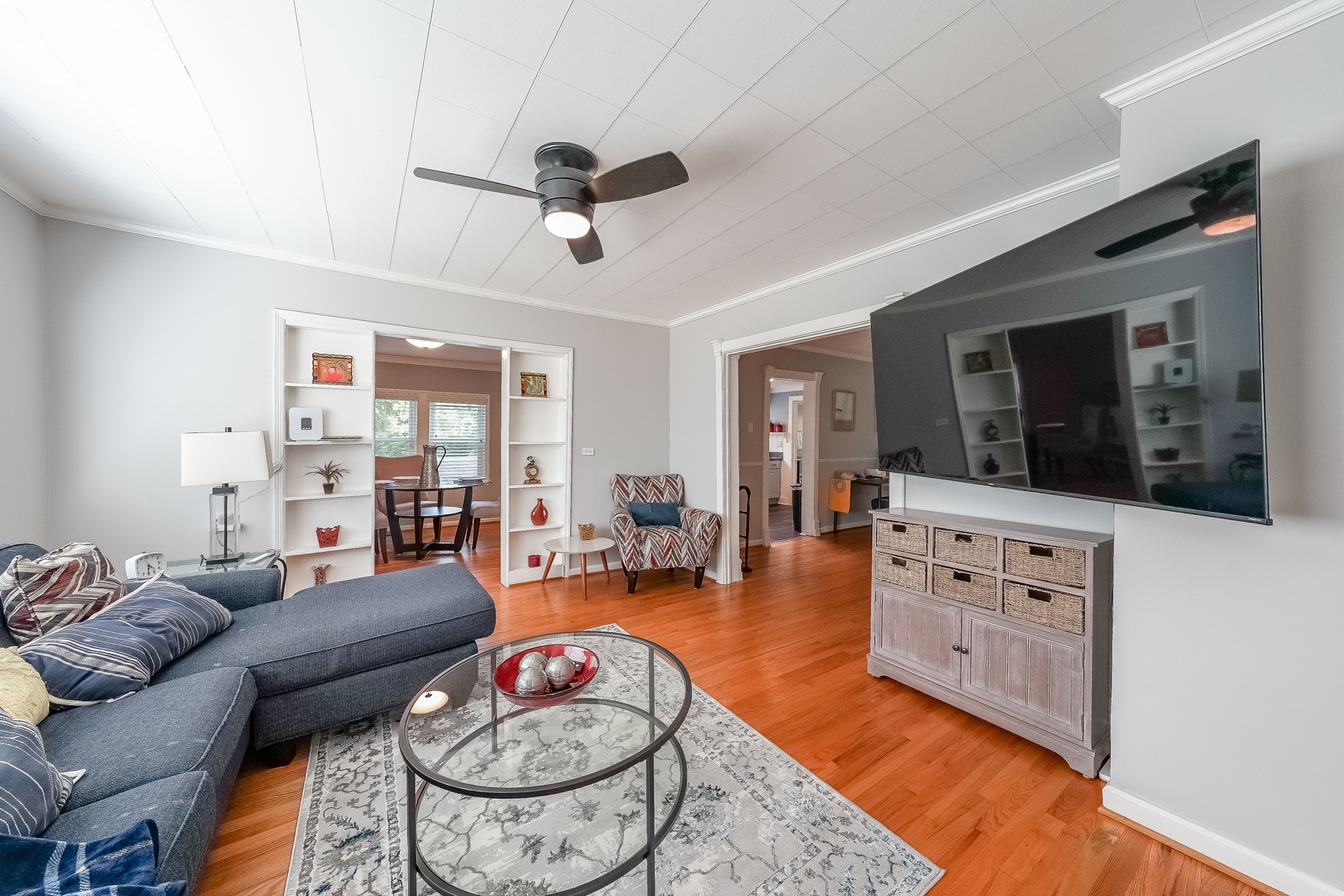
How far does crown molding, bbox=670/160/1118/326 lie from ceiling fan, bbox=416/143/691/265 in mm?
1675

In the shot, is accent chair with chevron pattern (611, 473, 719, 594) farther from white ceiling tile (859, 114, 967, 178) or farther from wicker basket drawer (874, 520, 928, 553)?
white ceiling tile (859, 114, 967, 178)

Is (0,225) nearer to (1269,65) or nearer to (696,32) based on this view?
(696,32)

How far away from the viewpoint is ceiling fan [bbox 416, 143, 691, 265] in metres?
1.82

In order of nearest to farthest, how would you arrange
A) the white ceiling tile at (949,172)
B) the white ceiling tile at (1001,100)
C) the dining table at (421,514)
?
the white ceiling tile at (1001,100)
the white ceiling tile at (949,172)
the dining table at (421,514)

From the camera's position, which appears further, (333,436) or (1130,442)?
(333,436)

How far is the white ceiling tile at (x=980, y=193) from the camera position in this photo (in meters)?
2.22

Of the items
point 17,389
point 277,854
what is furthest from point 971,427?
point 17,389

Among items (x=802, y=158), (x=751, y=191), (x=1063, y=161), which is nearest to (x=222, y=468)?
(x=751, y=191)

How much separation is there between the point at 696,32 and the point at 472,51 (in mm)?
692

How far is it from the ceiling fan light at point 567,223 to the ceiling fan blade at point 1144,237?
183 cm

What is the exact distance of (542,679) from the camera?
160cm

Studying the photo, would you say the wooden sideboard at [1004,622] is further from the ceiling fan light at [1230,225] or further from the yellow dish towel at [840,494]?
the yellow dish towel at [840,494]

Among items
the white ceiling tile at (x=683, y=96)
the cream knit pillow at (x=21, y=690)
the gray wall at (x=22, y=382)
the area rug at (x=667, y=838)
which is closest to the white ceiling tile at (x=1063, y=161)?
the white ceiling tile at (x=683, y=96)

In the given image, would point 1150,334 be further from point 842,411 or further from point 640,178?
point 842,411
